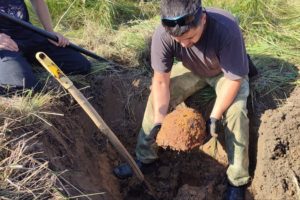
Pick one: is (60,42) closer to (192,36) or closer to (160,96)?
(160,96)

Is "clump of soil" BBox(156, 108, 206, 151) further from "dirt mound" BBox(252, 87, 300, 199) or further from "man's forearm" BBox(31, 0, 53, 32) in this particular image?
"man's forearm" BBox(31, 0, 53, 32)

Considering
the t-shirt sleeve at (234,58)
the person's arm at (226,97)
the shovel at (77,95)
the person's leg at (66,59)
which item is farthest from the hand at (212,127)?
the person's leg at (66,59)

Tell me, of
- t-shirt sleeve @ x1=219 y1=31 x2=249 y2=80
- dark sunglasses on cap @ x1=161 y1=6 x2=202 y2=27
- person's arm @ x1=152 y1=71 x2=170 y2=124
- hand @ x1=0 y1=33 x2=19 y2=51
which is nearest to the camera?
dark sunglasses on cap @ x1=161 y1=6 x2=202 y2=27

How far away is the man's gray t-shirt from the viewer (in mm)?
2750

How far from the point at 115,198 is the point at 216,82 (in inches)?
40.5

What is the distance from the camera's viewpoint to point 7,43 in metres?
3.28

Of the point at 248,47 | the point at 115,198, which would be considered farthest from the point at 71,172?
the point at 248,47

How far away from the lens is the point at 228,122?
9.66 feet

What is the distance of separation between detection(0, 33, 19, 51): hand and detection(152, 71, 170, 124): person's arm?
1.07 m

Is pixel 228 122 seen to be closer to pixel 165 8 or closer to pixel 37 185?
pixel 165 8

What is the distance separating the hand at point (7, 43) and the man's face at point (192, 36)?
1.28 meters

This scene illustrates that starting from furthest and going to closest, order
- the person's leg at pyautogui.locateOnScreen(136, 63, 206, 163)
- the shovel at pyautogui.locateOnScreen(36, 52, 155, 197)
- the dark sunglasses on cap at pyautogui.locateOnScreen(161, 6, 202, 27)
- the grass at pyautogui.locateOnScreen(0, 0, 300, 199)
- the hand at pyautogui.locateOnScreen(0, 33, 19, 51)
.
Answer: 1. the hand at pyautogui.locateOnScreen(0, 33, 19, 51)
2. the person's leg at pyautogui.locateOnScreen(136, 63, 206, 163)
3. the shovel at pyautogui.locateOnScreen(36, 52, 155, 197)
4. the dark sunglasses on cap at pyautogui.locateOnScreen(161, 6, 202, 27)
5. the grass at pyautogui.locateOnScreen(0, 0, 300, 199)

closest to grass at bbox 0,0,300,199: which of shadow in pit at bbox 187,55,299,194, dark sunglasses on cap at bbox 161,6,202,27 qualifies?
shadow in pit at bbox 187,55,299,194

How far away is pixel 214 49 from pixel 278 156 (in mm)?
797
